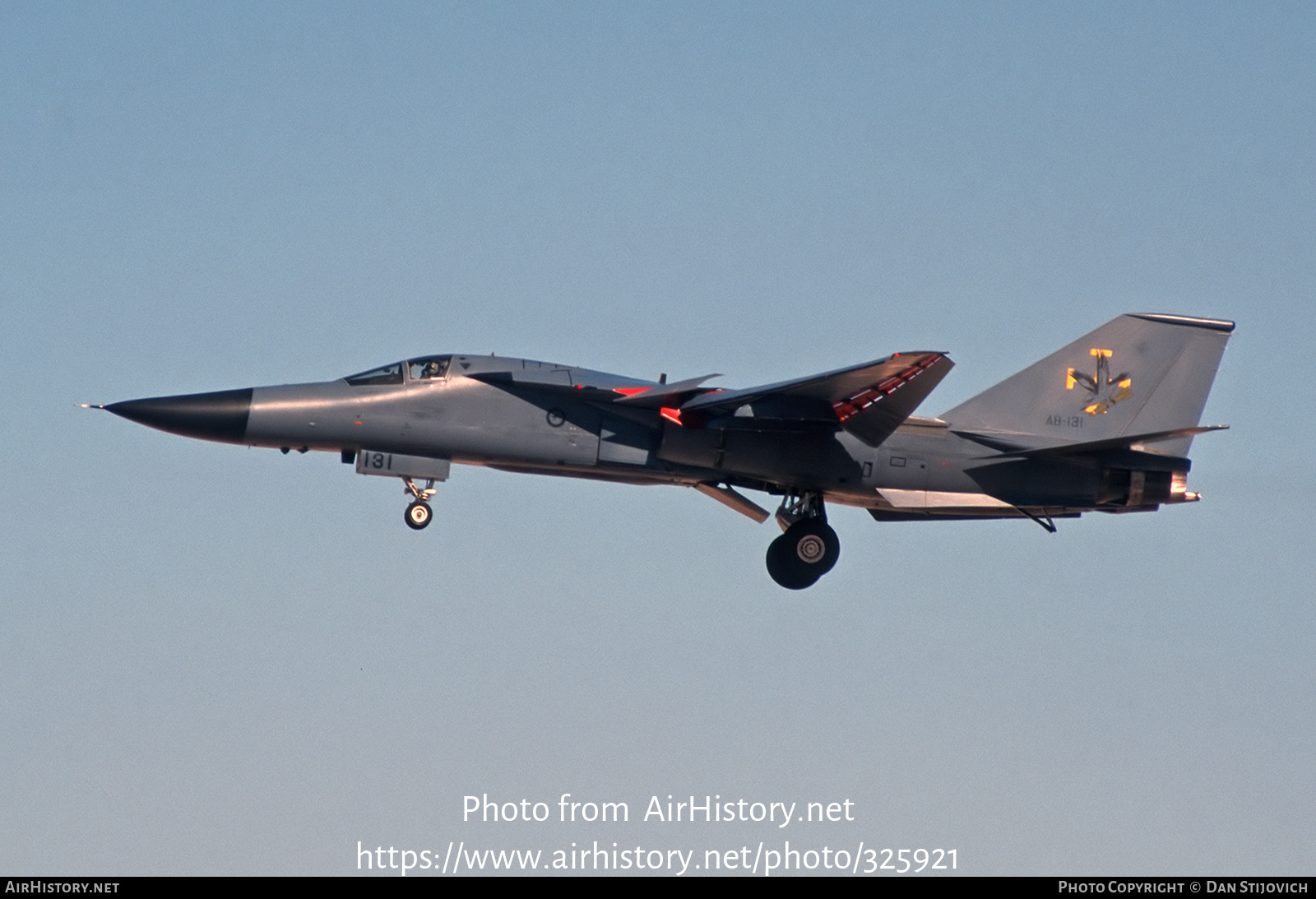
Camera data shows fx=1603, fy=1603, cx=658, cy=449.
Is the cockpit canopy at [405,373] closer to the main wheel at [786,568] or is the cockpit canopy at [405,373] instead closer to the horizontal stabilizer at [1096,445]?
the main wheel at [786,568]

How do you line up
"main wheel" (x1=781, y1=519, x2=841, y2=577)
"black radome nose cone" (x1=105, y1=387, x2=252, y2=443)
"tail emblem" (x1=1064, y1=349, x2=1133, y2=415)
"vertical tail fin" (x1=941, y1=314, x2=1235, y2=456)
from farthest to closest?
1. "tail emblem" (x1=1064, y1=349, x2=1133, y2=415)
2. "vertical tail fin" (x1=941, y1=314, x2=1235, y2=456)
3. "main wheel" (x1=781, y1=519, x2=841, y2=577)
4. "black radome nose cone" (x1=105, y1=387, x2=252, y2=443)

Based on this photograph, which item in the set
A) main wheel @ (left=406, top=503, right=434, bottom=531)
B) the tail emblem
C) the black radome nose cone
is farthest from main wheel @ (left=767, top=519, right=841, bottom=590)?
the black radome nose cone

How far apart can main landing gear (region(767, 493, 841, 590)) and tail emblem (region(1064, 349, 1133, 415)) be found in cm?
437

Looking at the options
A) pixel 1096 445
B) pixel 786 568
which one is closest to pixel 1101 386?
pixel 1096 445

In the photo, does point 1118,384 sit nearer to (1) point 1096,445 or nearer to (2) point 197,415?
(1) point 1096,445

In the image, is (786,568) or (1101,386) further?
(1101,386)

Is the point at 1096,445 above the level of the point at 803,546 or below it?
above

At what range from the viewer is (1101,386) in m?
24.6

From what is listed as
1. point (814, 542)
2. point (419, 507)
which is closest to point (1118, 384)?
point (814, 542)

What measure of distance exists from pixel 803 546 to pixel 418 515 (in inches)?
224

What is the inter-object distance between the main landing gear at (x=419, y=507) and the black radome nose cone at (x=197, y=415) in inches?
96.8

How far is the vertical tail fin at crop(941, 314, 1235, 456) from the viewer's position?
2433cm

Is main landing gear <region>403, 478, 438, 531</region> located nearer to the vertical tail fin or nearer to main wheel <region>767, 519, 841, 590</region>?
main wheel <region>767, 519, 841, 590</region>

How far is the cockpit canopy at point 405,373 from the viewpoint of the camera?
22.8m
